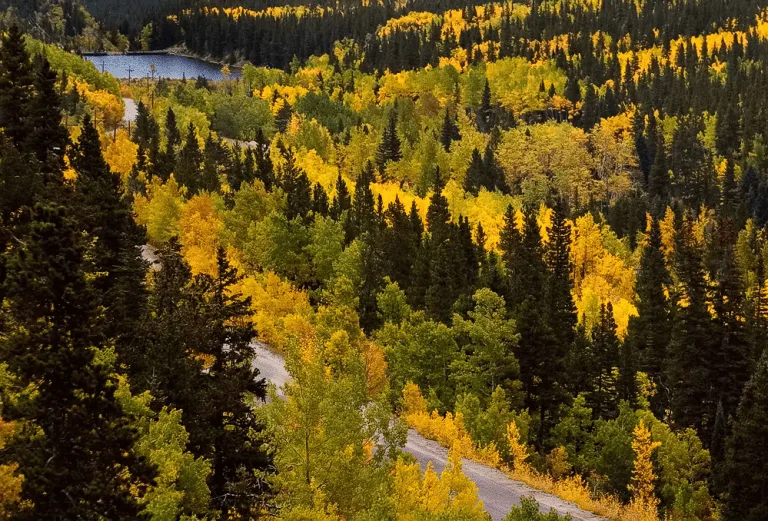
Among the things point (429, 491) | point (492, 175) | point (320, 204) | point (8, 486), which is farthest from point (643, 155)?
point (8, 486)

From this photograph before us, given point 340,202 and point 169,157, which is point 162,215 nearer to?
point 340,202

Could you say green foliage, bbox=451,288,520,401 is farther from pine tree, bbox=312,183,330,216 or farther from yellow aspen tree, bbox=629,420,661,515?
pine tree, bbox=312,183,330,216

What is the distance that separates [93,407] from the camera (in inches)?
839

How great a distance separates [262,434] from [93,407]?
36.2 feet

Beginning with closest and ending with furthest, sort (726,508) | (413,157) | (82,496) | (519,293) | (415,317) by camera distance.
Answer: (82,496), (726,508), (415,317), (519,293), (413,157)

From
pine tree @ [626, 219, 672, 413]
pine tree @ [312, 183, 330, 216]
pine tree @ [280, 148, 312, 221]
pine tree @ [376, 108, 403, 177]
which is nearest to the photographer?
pine tree @ [626, 219, 672, 413]

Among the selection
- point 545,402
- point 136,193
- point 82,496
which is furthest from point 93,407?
point 136,193

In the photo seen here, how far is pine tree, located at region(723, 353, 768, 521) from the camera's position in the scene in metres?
44.2

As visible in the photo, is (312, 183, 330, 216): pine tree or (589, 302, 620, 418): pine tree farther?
(312, 183, 330, 216): pine tree

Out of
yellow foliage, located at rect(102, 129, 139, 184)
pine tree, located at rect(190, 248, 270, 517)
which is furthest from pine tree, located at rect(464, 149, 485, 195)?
pine tree, located at rect(190, 248, 270, 517)

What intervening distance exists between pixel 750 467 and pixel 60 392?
3839cm

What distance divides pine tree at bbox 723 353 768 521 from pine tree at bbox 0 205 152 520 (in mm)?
35872

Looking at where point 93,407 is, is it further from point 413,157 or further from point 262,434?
point 413,157

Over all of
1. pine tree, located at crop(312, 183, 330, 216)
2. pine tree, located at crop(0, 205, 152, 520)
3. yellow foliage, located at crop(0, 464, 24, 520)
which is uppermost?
pine tree, located at crop(0, 205, 152, 520)
